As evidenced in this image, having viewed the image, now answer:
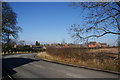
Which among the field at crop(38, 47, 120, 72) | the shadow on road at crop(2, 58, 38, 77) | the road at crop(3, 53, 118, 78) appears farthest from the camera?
the field at crop(38, 47, 120, 72)

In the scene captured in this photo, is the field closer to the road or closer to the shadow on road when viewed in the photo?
the road

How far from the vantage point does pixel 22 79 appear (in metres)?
7.61

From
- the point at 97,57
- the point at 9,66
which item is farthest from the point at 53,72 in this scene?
the point at 97,57

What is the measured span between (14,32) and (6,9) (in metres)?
6.75

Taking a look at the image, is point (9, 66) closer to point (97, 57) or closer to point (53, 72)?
point (53, 72)

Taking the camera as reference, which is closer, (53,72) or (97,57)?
(53,72)

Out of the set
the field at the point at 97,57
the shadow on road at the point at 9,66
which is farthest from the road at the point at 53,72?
the field at the point at 97,57

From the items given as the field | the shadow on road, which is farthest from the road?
the field

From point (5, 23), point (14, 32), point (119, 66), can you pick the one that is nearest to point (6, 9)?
point (5, 23)

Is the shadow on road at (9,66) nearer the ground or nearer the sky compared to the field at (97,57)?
nearer the ground

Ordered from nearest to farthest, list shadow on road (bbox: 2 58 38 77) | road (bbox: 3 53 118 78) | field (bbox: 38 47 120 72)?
1. road (bbox: 3 53 118 78)
2. shadow on road (bbox: 2 58 38 77)
3. field (bbox: 38 47 120 72)

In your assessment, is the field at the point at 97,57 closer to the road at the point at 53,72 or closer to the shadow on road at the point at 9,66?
the road at the point at 53,72

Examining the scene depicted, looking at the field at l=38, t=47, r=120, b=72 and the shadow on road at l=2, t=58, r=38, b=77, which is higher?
the field at l=38, t=47, r=120, b=72

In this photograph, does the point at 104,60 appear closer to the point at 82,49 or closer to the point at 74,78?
the point at 82,49
